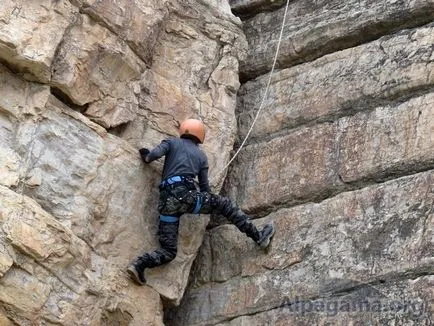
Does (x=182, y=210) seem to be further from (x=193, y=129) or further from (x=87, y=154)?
(x=87, y=154)

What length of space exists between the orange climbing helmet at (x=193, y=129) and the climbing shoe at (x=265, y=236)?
102 cm

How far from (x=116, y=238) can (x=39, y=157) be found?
0.98 metres

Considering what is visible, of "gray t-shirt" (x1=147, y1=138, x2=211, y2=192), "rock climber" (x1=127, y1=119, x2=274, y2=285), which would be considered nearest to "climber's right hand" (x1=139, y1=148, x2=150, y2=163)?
"rock climber" (x1=127, y1=119, x2=274, y2=285)

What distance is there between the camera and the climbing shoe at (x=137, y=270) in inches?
286

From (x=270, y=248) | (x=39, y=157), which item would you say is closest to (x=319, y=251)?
(x=270, y=248)

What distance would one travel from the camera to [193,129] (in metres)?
7.80

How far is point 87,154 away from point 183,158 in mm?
846

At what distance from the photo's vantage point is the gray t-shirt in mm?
7559

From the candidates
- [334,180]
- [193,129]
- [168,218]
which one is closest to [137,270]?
[168,218]

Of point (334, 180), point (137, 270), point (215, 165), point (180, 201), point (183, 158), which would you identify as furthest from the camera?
point (215, 165)

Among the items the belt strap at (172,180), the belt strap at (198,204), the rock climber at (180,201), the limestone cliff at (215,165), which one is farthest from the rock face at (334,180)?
the belt strap at (172,180)

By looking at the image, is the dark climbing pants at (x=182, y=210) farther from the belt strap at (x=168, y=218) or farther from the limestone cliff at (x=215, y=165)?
the limestone cliff at (x=215, y=165)

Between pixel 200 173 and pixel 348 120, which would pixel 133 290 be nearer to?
pixel 200 173

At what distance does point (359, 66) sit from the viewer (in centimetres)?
827
